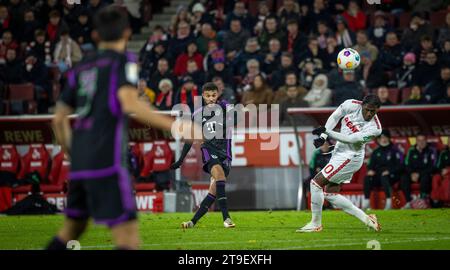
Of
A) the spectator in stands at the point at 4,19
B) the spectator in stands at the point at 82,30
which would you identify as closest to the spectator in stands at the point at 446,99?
the spectator in stands at the point at 82,30

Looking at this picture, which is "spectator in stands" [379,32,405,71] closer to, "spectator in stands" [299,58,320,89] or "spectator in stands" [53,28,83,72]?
"spectator in stands" [299,58,320,89]

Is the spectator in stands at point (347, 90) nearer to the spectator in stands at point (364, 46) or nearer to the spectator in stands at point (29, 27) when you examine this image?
the spectator in stands at point (364, 46)

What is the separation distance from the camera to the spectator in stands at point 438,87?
20.1 meters

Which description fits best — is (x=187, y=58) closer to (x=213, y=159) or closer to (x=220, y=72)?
(x=220, y=72)

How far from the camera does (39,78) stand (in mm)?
23594

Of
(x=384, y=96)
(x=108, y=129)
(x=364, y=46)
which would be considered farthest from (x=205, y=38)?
(x=108, y=129)

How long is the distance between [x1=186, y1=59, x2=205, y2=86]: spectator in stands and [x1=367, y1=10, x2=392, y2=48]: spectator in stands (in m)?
4.04

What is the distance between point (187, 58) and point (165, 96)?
1.96m

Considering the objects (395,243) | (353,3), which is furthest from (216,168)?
(353,3)

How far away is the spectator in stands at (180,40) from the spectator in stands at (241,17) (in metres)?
0.97

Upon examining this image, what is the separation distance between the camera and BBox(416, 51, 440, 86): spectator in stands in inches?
819

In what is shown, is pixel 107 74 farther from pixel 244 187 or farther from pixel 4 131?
pixel 4 131

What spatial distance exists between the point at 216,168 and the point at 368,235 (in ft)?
8.86

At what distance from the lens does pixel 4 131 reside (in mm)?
21516
